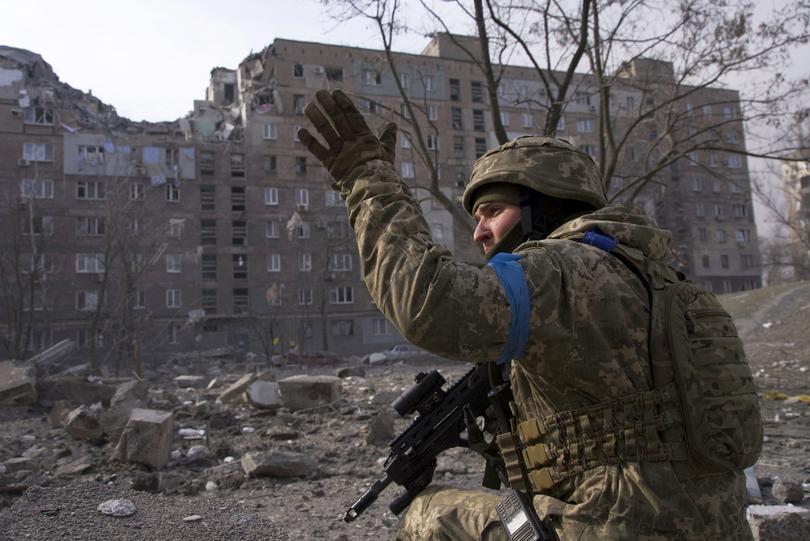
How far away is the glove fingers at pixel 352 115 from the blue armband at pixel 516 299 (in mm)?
592

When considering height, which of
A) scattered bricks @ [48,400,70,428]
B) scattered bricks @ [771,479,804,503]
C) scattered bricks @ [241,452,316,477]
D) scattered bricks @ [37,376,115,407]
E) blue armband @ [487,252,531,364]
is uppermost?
blue armband @ [487,252,531,364]

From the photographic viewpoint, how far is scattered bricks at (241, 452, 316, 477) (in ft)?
17.6

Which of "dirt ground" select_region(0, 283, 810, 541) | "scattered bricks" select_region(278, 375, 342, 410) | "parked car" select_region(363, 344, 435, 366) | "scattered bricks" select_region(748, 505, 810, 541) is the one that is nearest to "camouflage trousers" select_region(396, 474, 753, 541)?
"scattered bricks" select_region(748, 505, 810, 541)

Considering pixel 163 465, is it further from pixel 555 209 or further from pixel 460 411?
pixel 555 209

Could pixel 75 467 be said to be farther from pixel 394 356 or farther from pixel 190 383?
pixel 394 356

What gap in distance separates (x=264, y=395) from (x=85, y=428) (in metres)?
2.46

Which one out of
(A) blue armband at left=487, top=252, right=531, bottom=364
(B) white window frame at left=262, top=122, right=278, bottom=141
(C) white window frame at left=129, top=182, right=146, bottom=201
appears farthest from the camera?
(B) white window frame at left=262, top=122, right=278, bottom=141

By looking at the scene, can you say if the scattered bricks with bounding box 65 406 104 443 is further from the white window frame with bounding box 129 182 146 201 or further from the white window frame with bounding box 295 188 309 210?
the white window frame with bounding box 295 188 309 210

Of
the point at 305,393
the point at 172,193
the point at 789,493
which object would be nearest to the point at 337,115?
the point at 789,493

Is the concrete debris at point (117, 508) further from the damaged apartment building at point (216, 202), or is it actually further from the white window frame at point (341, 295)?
the white window frame at point (341, 295)

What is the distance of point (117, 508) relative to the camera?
4188 mm

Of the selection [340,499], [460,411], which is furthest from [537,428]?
[340,499]

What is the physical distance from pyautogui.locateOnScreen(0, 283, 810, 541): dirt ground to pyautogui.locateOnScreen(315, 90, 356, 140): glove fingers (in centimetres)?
314

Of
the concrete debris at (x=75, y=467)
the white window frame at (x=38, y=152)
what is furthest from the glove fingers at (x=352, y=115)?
the white window frame at (x=38, y=152)
